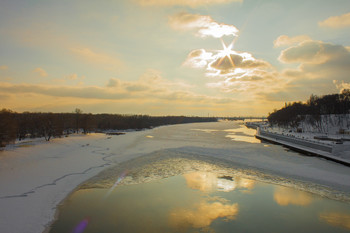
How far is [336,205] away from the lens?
14.1 metres

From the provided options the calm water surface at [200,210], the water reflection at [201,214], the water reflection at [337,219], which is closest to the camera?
the calm water surface at [200,210]

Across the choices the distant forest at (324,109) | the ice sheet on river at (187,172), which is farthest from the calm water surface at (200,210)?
the distant forest at (324,109)

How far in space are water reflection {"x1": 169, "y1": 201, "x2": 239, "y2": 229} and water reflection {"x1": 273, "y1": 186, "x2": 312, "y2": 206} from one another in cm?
394

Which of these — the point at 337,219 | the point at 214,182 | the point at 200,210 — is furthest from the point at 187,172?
the point at 337,219

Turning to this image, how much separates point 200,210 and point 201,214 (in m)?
0.59

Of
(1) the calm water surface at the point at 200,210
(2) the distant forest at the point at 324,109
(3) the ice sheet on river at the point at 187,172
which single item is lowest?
(3) the ice sheet on river at the point at 187,172

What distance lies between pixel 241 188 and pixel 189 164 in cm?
1071

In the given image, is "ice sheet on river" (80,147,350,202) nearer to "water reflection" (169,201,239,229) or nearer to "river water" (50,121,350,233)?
"river water" (50,121,350,233)

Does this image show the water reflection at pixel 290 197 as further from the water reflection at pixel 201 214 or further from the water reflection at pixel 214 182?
the water reflection at pixel 201 214

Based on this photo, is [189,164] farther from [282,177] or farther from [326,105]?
[326,105]

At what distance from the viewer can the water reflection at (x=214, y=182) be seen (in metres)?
17.4

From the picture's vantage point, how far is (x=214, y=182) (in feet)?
62.6

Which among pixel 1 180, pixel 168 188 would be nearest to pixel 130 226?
pixel 168 188

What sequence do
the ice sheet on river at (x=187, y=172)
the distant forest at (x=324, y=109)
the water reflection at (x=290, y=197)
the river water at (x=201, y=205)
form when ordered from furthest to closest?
1. the distant forest at (x=324, y=109)
2. the ice sheet on river at (x=187, y=172)
3. the water reflection at (x=290, y=197)
4. the river water at (x=201, y=205)
